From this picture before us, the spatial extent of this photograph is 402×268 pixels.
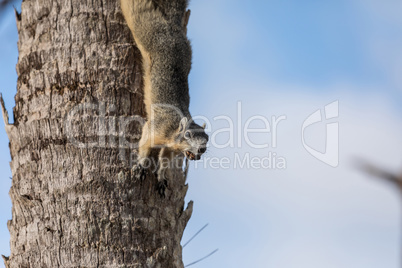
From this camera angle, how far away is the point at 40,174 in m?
3.88

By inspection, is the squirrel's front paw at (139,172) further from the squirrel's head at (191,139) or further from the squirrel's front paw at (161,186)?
the squirrel's head at (191,139)

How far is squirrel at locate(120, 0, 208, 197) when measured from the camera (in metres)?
4.42

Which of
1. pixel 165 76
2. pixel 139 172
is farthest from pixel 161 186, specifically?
pixel 165 76

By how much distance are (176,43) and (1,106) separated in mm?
1888

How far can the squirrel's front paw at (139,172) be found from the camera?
3899 mm

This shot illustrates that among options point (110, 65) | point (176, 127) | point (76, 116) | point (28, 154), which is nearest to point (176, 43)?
point (176, 127)

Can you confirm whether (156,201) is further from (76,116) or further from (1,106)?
(1,106)

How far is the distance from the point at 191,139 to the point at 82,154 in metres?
1.36

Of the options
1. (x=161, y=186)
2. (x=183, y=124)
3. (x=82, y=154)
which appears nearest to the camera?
(x=82, y=154)

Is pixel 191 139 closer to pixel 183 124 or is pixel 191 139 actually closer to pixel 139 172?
pixel 183 124

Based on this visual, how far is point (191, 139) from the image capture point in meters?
4.86

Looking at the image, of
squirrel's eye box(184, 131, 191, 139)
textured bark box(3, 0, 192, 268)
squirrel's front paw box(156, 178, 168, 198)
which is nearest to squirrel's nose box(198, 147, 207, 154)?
squirrel's eye box(184, 131, 191, 139)

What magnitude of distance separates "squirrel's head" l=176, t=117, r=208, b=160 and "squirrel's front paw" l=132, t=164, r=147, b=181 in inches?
35.0

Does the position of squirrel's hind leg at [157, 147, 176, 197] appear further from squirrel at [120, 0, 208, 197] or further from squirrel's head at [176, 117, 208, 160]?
squirrel's head at [176, 117, 208, 160]
